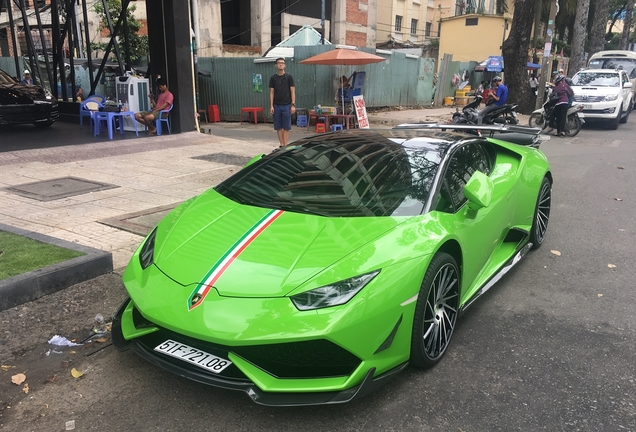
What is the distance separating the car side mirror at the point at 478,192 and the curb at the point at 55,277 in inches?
121

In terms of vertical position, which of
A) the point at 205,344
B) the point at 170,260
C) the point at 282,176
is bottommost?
the point at 205,344

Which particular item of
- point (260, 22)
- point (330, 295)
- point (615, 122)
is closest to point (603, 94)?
point (615, 122)

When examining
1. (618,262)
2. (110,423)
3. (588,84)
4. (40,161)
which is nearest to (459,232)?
(110,423)

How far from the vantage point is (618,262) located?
16.7ft

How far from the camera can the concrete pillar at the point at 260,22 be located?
27.9 m

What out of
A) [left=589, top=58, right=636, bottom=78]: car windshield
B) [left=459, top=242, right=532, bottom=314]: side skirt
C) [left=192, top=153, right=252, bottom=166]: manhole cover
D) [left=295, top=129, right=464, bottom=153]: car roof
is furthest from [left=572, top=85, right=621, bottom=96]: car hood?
[left=295, top=129, right=464, bottom=153]: car roof

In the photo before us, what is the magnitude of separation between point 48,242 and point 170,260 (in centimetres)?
238

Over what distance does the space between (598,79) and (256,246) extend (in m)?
18.7

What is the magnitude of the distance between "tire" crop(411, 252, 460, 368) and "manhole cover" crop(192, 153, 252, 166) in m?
7.10

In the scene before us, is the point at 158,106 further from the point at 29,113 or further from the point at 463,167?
the point at 463,167

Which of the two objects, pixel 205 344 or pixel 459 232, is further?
pixel 459 232

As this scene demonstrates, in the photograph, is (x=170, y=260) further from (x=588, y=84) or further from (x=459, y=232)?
(x=588, y=84)

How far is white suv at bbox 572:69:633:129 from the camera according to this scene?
54.5 feet

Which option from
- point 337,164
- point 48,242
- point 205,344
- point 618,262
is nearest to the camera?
point 205,344
